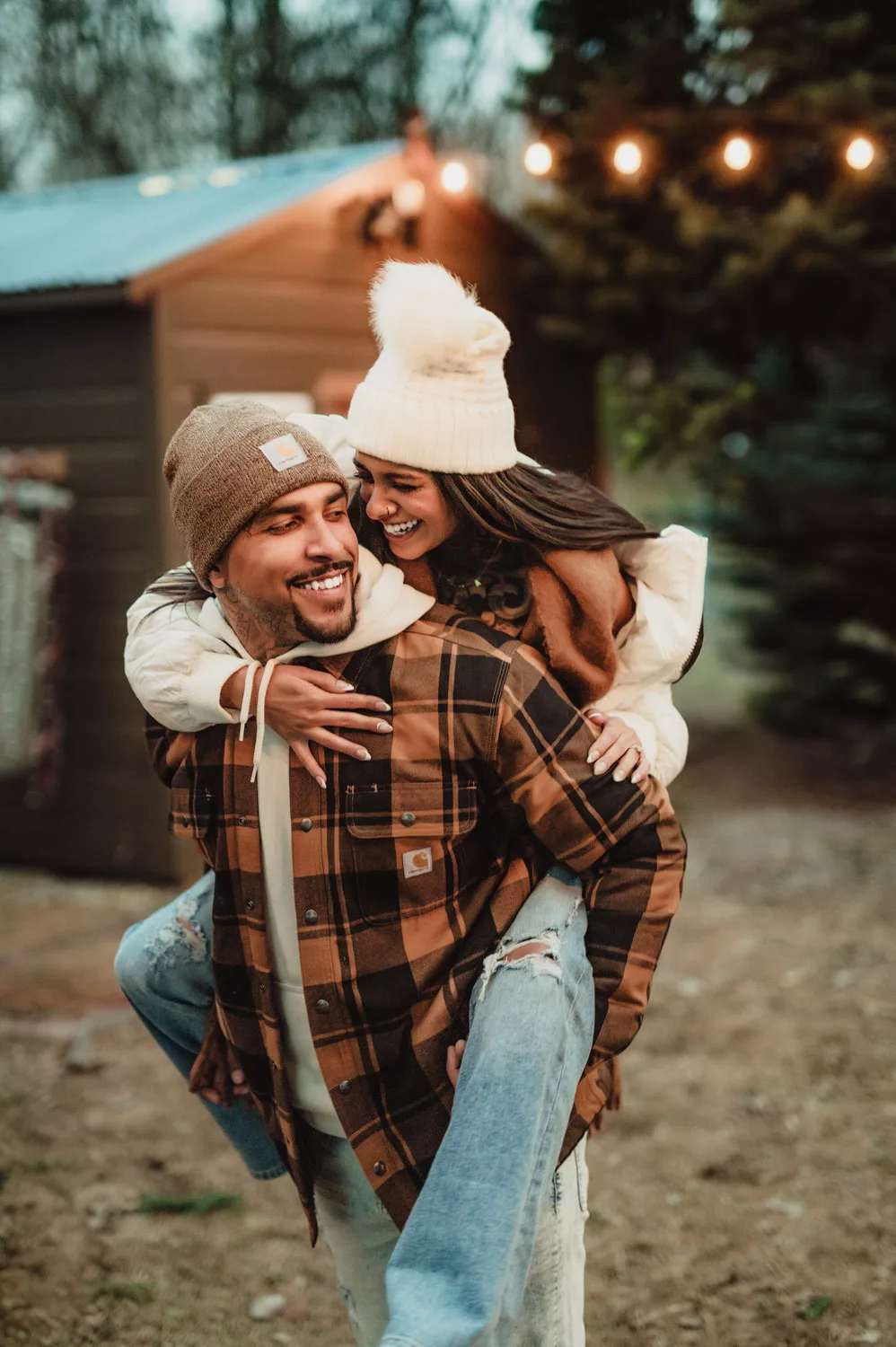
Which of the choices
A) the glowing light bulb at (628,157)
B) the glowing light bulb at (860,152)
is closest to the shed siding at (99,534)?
the glowing light bulb at (628,157)

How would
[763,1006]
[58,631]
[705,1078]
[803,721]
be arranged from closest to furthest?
[705,1078], [763,1006], [58,631], [803,721]

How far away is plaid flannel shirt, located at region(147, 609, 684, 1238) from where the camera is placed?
188cm

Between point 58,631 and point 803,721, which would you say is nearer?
point 58,631

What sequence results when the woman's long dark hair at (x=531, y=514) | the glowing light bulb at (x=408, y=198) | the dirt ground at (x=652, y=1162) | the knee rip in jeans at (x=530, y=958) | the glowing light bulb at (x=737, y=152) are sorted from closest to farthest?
1. the knee rip in jeans at (x=530, y=958)
2. the woman's long dark hair at (x=531, y=514)
3. the dirt ground at (x=652, y=1162)
4. the glowing light bulb at (x=737, y=152)
5. the glowing light bulb at (x=408, y=198)

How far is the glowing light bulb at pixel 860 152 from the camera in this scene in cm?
563

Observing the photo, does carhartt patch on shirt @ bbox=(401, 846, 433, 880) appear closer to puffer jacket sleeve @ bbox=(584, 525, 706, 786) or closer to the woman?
the woman

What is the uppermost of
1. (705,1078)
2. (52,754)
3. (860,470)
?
(860,470)

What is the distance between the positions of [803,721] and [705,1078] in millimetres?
3984

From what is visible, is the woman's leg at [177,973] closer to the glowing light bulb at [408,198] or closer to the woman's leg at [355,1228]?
the woman's leg at [355,1228]

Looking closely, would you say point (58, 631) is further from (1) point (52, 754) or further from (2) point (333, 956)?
(2) point (333, 956)

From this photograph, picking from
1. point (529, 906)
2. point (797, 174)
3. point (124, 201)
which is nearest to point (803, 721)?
point (797, 174)

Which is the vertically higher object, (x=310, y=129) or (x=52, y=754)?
(x=310, y=129)

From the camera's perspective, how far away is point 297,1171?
1998 millimetres

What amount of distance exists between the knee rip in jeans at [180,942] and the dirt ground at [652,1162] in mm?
1241
